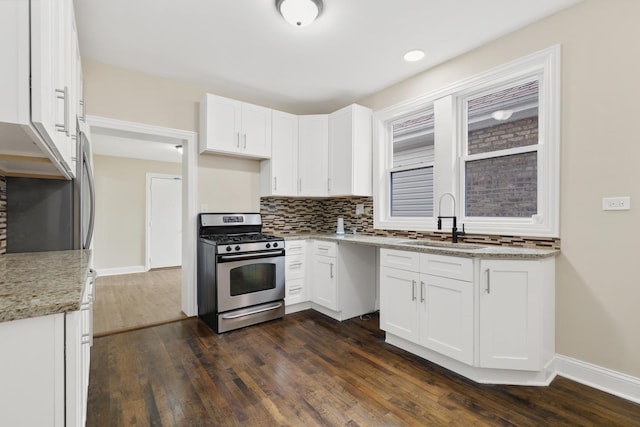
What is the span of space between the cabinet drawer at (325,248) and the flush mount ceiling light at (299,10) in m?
2.06

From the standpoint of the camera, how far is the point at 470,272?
7.06 ft

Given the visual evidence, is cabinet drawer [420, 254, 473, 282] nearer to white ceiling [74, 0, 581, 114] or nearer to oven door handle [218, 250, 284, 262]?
oven door handle [218, 250, 284, 262]

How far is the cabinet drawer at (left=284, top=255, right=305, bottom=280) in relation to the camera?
3.51m

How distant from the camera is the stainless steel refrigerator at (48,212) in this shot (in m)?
1.96

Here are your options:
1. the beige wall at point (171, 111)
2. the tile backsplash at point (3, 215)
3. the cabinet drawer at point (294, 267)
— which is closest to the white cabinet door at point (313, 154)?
the beige wall at point (171, 111)

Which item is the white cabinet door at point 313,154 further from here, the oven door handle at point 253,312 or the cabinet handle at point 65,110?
the cabinet handle at point 65,110

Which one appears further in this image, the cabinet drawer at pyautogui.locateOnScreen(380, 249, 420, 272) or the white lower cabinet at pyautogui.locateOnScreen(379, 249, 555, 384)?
the cabinet drawer at pyautogui.locateOnScreen(380, 249, 420, 272)

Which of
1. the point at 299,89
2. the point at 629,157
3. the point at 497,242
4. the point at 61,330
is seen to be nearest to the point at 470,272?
the point at 497,242

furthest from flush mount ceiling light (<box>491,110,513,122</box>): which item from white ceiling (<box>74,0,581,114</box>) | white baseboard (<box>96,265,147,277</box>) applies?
white baseboard (<box>96,265,147,277</box>)

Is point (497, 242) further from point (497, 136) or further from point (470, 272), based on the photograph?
point (497, 136)

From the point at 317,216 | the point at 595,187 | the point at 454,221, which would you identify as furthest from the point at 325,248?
the point at 595,187

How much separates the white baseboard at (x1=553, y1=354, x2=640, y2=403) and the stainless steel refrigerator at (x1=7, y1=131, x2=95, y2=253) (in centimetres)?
348

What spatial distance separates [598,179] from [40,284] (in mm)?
3058

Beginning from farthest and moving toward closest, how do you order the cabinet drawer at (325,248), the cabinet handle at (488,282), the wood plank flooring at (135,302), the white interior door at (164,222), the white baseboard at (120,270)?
1. the white interior door at (164,222)
2. the white baseboard at (120,270)
3. the cabinet drawer at (325,248)
4. the wood plank flooring at (135,302)
5. the cabinet handle at (488,282)
